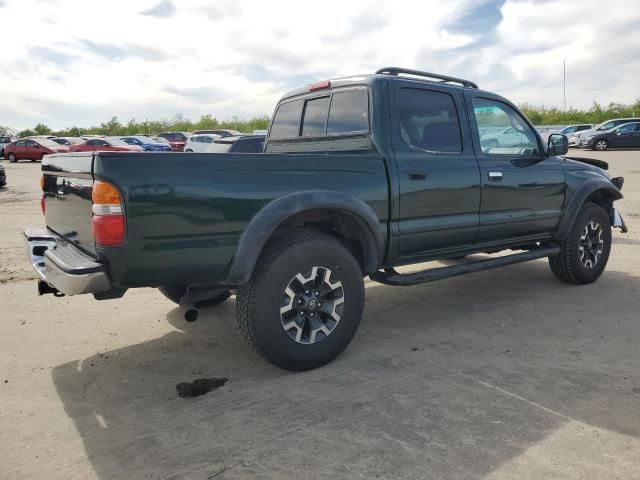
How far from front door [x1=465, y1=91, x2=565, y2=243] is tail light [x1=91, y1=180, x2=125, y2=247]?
9.28ft

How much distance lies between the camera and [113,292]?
3.05 m

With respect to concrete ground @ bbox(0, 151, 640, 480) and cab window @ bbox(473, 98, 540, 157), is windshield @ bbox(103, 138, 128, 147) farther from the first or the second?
cab window @ bbox(473, 98, 540, 157)

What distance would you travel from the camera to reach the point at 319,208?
3.43m

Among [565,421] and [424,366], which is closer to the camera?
[565,421]

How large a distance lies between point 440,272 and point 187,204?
2.05 m

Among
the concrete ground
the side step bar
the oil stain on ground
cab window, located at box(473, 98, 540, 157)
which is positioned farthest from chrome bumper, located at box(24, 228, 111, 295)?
cab window, located at box(473, 98, 540, 157)

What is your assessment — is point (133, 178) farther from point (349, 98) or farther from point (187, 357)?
point (349, 98)

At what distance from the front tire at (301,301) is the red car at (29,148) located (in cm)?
2978

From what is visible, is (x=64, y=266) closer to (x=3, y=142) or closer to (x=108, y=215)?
(x=108, y=215)

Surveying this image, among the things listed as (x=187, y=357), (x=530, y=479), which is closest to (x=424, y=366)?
(x=530, y=479)

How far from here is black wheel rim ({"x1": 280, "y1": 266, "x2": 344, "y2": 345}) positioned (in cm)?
335

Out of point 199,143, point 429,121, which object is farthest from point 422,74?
point 199,143

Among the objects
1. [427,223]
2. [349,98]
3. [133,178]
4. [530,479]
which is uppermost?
[349,98]

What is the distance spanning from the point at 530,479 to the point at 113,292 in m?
2.29
